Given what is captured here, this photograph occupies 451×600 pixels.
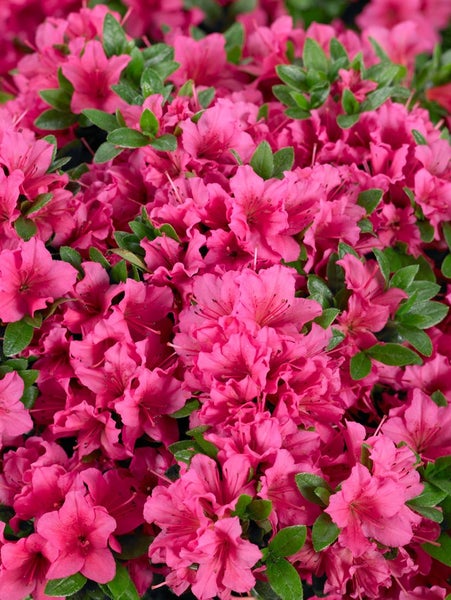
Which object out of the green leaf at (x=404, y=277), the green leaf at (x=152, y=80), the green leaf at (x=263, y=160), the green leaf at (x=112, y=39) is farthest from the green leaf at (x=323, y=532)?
the green leaf at (x=112, y=39)

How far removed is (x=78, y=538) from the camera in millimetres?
994

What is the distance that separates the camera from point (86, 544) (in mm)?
995

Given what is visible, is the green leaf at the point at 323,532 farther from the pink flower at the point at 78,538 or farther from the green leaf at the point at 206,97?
the green leaf at the point at 206,97

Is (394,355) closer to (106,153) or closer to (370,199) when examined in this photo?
(370,199)

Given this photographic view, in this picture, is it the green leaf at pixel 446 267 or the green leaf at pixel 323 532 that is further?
the green leaf at pixel 446 267

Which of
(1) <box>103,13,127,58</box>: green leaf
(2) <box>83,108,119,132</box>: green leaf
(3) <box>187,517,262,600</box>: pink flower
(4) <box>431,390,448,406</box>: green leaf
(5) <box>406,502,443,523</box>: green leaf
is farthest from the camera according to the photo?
(1) <box>103,13,127,58</box>: green leaf

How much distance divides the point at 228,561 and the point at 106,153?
2.01 feet

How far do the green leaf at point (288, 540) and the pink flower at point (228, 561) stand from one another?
6 cm

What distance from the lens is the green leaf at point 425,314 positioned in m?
1.14

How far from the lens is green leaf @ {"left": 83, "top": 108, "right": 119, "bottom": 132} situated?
1233mm

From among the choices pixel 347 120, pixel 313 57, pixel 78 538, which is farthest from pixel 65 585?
pixel 313 57

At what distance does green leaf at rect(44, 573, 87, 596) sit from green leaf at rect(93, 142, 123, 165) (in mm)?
574

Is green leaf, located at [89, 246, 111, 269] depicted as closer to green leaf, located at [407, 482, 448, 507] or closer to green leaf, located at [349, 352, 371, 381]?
green leaf, located at [349, 352, 371, 381]

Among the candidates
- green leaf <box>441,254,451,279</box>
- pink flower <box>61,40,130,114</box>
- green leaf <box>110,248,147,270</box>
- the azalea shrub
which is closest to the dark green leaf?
the azalea shrub
